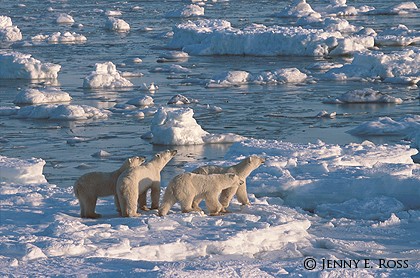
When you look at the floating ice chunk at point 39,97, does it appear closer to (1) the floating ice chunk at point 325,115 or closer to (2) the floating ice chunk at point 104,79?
(2) the floating ice chunk at point 104,79

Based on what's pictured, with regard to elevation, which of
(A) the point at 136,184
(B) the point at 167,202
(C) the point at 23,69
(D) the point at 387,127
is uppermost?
(A) the point at 136,184

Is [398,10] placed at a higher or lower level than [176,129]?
lower

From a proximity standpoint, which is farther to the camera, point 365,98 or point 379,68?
point 379,68

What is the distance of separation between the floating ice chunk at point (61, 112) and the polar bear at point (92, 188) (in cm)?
896

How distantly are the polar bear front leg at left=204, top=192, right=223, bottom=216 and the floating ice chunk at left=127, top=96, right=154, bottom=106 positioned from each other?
1027 cm

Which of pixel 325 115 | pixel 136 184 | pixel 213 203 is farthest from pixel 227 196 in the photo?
pixel 325 115

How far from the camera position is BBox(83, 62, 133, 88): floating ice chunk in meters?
19.3

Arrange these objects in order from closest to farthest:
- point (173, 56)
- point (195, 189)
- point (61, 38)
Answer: point (195, 189) → point (173, 56) → point (61, 38)

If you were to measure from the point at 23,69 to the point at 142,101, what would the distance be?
16.2ft

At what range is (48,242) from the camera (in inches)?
226

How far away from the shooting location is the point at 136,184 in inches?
252

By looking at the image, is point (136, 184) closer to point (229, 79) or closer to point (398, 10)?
point (229, 79)

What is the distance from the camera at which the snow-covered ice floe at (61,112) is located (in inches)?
613

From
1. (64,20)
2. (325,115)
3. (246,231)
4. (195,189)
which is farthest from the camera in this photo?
(64,20)
